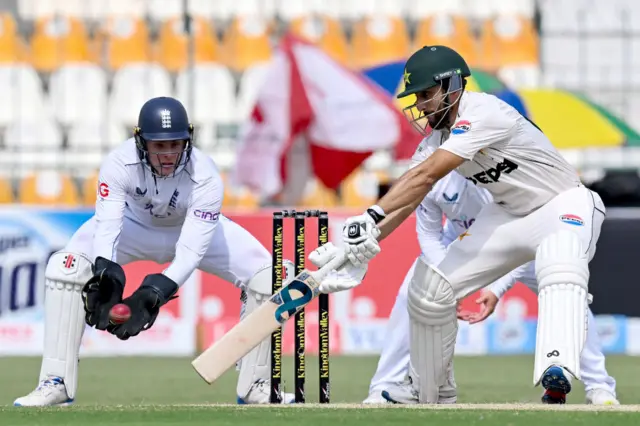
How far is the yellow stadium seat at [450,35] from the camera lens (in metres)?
15.0

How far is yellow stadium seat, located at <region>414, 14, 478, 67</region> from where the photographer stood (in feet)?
49.3

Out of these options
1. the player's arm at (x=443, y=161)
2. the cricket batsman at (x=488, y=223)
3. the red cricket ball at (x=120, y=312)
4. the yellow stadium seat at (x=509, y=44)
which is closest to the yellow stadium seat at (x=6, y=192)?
the yellow stadium seat at (x=509, y=44)

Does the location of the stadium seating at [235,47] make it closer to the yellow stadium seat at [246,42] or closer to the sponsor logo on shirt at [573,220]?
the yellow stadium seat at [246,42]

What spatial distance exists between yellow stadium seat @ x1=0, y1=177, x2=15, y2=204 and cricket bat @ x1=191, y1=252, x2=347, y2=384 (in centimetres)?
772

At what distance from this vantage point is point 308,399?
7.21m

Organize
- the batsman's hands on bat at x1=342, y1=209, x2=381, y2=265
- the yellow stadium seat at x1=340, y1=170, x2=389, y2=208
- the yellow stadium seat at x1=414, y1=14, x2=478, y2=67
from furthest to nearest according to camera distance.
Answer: the yellow stadium seat at x1=414, y1=14, x2=478, y2=67 < the yellow stadium seat at x1=340, y1=170, x2=389, y2=208 < the batsman's hands on bat at x1=342, y1=209, x2=381, y2=265

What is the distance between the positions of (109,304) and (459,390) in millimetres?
2754

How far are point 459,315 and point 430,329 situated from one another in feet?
2.78

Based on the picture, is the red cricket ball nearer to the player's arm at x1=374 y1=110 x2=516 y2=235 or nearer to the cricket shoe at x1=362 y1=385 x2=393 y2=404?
the player's arm at x1=374 y1=110 x2=516 y2=235

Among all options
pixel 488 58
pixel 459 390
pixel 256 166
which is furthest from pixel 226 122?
pixel 459 390

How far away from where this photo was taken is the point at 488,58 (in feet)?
49.8

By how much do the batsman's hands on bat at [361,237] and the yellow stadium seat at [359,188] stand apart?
775 centimetres

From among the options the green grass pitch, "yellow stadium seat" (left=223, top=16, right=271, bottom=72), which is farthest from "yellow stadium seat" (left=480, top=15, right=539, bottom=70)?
the green grass pitch

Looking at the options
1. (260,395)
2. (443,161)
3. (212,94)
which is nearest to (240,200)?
(212,94)
